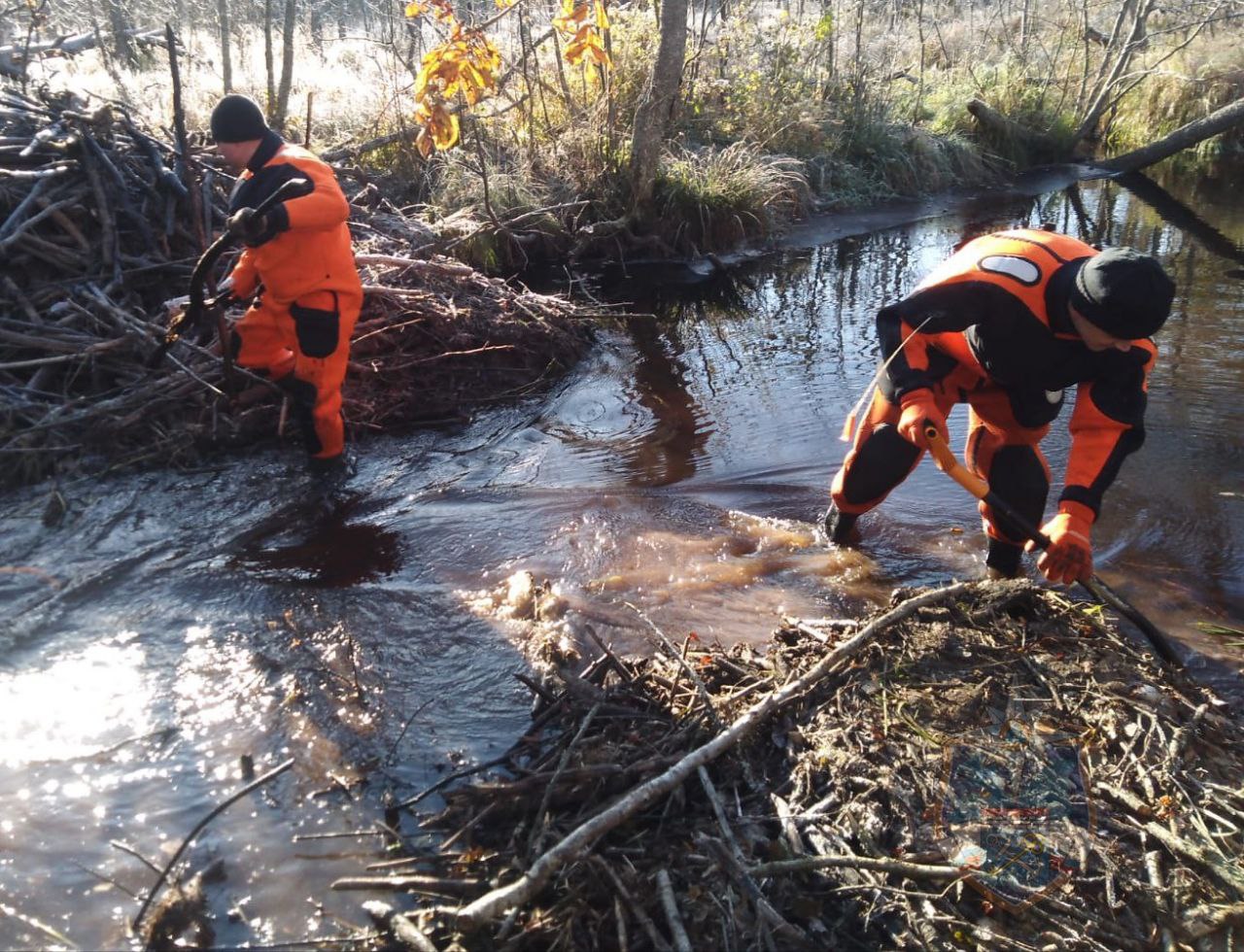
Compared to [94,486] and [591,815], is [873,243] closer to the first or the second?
[94,486]

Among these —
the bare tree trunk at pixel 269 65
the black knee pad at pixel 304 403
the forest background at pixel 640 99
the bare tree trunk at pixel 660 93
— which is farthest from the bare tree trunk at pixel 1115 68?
the black knee pad at pixel 304 403

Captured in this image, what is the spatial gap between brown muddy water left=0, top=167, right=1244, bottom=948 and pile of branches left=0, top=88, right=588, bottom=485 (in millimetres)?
291

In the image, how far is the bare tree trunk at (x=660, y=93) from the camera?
8891mm

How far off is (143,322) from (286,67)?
608 centimetres

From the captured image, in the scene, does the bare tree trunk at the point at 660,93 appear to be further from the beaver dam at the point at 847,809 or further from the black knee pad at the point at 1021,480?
the beaver dam at the point at 847,809

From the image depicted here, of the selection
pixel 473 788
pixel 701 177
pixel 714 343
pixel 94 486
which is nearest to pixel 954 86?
pixel 701 177

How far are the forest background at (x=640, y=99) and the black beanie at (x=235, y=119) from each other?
1200 mm

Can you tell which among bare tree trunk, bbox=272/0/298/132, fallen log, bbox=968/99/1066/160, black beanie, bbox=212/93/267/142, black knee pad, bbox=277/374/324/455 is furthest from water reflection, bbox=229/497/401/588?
fallen log, bbox=968/99/1066/160

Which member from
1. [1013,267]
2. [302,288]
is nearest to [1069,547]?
[1013,267]

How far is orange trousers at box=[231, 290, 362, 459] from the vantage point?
437 centimetres

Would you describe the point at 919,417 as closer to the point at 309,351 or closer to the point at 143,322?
the point at 309,351

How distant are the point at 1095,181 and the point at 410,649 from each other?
15174mm

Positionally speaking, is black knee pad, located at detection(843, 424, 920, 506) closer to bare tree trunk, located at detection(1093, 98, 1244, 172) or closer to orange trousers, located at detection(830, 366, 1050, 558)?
orange trousers, located at detection(830, 366, 1050, 558)

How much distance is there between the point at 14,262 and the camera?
17.3 ft
